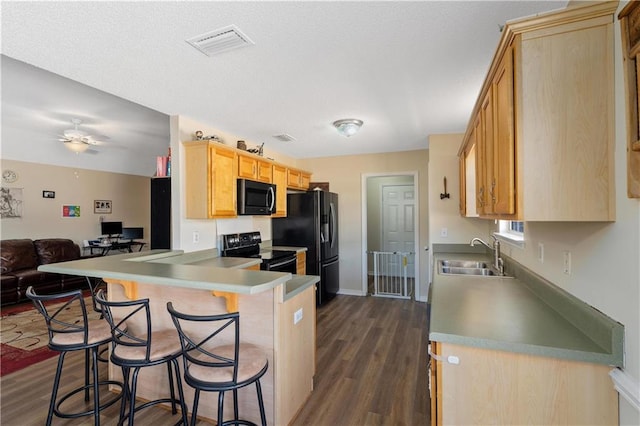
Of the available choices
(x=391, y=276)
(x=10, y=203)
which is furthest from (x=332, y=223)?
(x=10, y=203)

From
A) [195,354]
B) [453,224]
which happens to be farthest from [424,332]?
[195,354]

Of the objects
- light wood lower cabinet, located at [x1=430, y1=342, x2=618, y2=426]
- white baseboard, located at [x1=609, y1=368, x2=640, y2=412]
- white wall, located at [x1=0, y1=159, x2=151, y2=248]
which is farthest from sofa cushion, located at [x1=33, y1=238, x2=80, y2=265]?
white baseboard, located at [x1=609, y1=368, x2=640, y2=412]

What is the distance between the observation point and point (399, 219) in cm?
646

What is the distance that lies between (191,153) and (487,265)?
3.30m

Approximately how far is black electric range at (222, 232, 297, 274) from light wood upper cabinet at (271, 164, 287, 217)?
489mm

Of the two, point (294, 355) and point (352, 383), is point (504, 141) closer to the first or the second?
point (294, 355)

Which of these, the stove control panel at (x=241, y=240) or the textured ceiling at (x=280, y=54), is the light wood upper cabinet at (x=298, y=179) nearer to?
the stove control panel at (x=241, y=240)

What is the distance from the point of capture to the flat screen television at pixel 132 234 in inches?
280

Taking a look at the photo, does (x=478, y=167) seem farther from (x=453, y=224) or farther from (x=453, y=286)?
(x=453, y=224)

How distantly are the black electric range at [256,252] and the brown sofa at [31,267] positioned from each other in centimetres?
376

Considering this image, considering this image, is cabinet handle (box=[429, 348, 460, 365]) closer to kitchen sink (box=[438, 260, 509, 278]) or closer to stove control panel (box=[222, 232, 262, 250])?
kitchen sink (box=[438, 260, 509, 278])

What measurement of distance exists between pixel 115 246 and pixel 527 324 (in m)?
7.87

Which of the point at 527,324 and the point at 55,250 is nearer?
the point at 527,324

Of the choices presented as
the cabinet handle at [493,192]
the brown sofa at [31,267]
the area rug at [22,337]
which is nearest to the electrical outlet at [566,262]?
the cabinet handle at [493,192]
